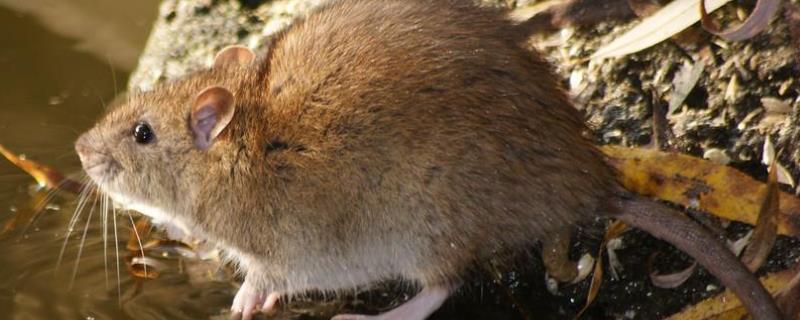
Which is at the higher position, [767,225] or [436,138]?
[436,138]

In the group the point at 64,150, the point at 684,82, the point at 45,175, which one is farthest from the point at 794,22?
the point at 64,150

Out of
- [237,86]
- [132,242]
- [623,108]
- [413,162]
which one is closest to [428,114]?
[413,162]

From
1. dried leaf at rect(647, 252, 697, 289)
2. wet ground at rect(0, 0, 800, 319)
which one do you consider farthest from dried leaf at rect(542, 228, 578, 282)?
dried leaf at rect(647, 252, 697, 289)

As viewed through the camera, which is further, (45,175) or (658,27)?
(45,175)

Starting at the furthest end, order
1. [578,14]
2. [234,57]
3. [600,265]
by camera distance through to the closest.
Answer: [578,14] < [234,57] < [600,265]

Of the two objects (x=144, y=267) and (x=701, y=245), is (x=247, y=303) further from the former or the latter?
(x=701, y=245)

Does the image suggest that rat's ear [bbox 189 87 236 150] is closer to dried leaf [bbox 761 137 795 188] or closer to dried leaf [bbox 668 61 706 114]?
dried leaf [bbox 668 61 706 114]

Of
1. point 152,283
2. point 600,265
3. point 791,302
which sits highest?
point 152,283
